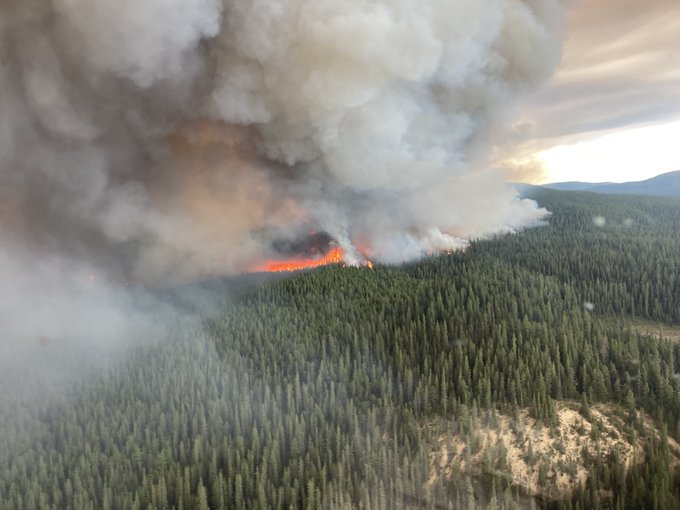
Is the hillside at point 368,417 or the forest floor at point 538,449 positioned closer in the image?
the hillside at point 368,417

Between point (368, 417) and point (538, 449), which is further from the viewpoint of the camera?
point (368, 417)

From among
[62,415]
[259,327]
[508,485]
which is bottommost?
[508,485]

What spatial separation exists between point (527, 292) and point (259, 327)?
277ft

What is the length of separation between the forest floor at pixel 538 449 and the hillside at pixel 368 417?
29 centimetres

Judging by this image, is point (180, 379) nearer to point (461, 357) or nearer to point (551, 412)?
point (461, 357)

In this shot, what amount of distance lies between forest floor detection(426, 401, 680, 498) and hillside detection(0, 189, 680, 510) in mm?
294

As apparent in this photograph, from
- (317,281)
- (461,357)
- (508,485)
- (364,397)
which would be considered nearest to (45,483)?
(364,397)

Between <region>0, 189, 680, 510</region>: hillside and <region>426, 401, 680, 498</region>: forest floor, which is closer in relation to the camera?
<region>0, 189, 680, 510</region>: hillside

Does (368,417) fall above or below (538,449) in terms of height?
above

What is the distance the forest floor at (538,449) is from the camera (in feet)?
304

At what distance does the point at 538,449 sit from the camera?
95438 millimetres

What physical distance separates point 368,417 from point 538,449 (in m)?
32.1

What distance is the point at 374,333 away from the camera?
5645 inches

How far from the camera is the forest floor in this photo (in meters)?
92.6
